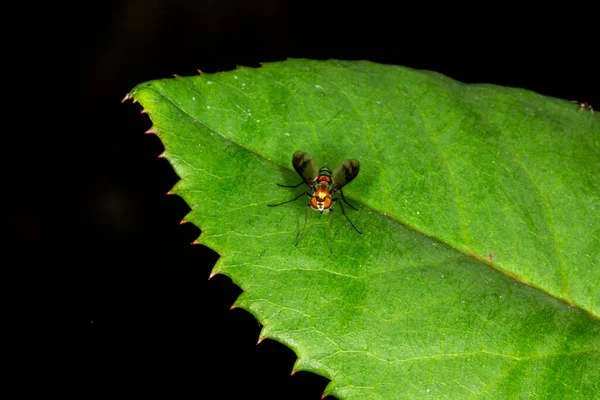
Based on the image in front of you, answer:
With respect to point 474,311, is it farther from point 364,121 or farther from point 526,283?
point 364,121

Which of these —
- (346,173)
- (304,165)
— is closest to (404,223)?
(346,173)

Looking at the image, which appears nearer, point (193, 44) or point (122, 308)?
point (122, 308)

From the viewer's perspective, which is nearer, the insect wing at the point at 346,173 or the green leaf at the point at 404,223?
the green leaf at the point at 404,223

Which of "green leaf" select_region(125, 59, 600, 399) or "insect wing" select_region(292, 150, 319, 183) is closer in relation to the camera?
"green leaf" select_region(125, 59, 600, 399)

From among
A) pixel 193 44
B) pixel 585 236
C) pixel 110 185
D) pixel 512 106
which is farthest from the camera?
pixel 193 44

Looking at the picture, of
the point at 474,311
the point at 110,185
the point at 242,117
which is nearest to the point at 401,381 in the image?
the point at 474,311

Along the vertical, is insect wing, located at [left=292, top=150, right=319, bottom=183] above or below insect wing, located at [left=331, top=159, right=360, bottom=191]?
below

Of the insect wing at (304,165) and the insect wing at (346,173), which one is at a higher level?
the insect wing at (346,173)
